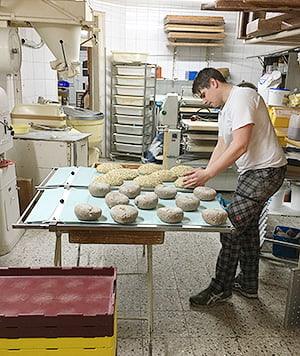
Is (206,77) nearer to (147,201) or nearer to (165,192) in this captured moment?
(165,192)

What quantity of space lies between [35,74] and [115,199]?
302cm

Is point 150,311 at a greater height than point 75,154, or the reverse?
point 75,154

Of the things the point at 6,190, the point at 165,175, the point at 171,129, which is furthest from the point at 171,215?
the point at 171,129

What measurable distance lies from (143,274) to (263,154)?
4.08 ft

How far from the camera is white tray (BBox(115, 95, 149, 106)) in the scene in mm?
5777

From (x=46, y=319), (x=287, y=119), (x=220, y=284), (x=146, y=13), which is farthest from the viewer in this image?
(x=146, y=13)

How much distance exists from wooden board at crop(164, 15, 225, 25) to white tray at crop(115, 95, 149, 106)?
1326 millimetres

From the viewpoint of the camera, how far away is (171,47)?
20.7 feet

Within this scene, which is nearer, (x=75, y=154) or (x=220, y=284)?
(x=220, y=284)

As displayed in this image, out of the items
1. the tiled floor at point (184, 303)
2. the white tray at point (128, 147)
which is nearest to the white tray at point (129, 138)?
the white tray at point (128, 147)

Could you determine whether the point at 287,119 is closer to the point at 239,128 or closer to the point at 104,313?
the point at 239,128

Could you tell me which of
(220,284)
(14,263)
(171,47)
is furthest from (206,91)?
(171,47)

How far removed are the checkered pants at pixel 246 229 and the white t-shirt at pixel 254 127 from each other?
0.05 m

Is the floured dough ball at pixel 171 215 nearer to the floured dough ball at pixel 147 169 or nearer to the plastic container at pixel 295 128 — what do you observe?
the floured dough ball at pixel 147 169
